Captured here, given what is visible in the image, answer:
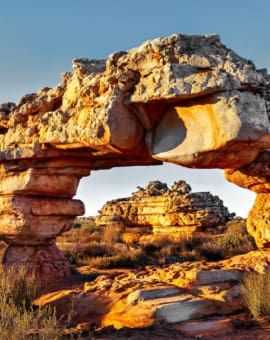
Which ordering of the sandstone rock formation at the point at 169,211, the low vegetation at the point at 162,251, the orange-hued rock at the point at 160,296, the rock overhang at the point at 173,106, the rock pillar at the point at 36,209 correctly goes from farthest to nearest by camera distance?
the sandstone rock formation at the point at 169,211 → the low vegetation at the point at 162,251 → the rock pillar at the point at 36,209 → the rock overhang at the point at 173,106 → the orange-hued rock at the point at 160,296

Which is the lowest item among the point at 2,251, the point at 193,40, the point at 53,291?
the point at 53,291

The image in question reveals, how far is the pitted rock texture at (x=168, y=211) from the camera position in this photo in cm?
2231

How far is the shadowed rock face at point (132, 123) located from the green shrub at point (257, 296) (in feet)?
7.88

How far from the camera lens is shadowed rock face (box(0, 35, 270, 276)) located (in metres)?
7.75

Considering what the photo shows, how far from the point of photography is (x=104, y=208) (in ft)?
91.1

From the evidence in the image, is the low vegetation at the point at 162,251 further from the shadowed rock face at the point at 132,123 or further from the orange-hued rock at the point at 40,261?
the shadowed rock face at the point at 132,123

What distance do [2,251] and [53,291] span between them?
215cm

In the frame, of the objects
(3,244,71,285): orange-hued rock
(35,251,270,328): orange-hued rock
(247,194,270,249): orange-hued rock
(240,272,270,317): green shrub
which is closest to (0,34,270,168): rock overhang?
(247,194,270,249): orange-hued rock

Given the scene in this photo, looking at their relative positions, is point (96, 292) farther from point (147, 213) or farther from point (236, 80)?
point (147, 213)

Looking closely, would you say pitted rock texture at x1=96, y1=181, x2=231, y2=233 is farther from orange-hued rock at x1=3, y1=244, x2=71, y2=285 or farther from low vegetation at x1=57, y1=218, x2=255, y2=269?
orange-hued rock at x1=3, y1=244, x2=71, y2=285

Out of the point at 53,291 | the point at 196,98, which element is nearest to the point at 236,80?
the point at 196,98

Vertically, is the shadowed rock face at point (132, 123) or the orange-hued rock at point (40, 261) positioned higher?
the shadowed rock face at point (132, 123)

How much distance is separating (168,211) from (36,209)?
42.9 feet

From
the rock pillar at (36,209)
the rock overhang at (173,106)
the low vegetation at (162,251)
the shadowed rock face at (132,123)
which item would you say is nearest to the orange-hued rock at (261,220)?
the shadowed rock face at (132,123)
